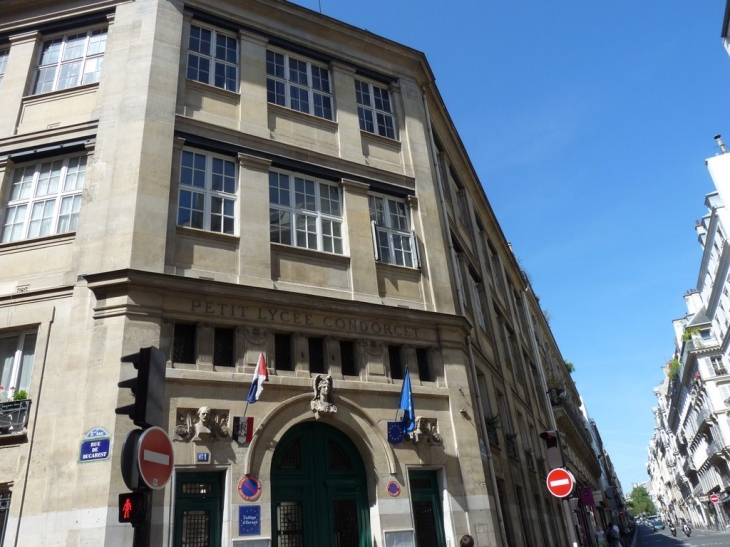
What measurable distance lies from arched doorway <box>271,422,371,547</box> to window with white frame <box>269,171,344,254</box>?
14.5 ft

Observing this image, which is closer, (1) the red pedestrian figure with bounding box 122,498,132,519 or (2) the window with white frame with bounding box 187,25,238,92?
(1) the red pedestrian figure with bounding box 122,498,132,519

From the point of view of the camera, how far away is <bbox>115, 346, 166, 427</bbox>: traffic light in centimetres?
580

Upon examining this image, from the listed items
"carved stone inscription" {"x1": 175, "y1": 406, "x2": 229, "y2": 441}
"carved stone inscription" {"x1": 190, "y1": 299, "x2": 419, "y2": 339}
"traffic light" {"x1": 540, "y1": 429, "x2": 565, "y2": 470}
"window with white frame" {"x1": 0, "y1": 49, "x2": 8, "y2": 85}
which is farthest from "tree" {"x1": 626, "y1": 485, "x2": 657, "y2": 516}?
"window with white frame" {"x1": 0, "y1": 49, "x2": 8, "y2": 85}

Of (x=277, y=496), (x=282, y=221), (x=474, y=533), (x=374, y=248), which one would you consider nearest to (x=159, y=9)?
(x=282, y=221)

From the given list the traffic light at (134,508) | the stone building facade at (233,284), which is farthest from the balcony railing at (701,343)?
the traffic light at (134,508)

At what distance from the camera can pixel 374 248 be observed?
1449cm

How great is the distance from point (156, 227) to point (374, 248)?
5417 mm

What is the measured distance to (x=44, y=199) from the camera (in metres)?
12.6

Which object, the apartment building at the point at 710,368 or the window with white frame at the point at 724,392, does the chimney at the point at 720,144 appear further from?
the window with white frame at the point at 724,392

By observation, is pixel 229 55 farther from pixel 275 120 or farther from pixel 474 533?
pixel 474 533

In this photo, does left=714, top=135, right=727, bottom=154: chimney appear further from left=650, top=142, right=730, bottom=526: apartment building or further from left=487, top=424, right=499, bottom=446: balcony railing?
left=487, top=424, right=499, bottom=446: balcony railing

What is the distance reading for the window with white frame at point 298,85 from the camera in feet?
50.4

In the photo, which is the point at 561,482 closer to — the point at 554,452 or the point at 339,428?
the point at 554,452

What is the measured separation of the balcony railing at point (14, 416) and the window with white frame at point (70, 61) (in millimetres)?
8015
